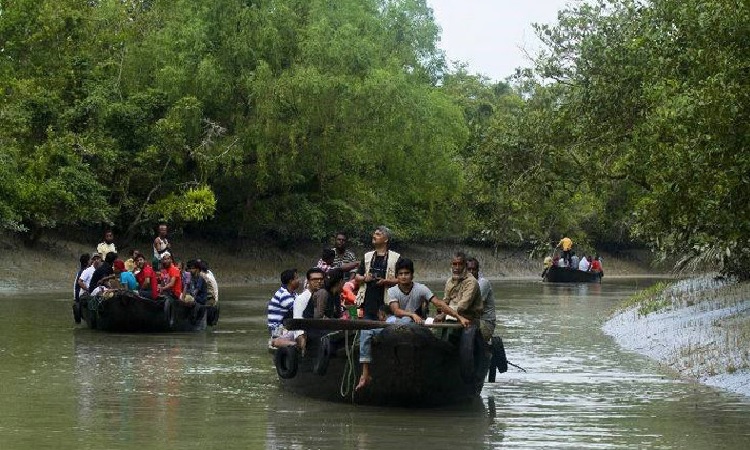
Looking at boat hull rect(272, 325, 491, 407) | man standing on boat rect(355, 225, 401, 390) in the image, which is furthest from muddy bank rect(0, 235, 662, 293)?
boat hull rect(272, 325, 491, 407)

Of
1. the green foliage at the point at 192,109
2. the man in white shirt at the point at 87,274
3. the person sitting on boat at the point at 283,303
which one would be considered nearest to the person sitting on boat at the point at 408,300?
the person sitting on boat at the point at 283,303

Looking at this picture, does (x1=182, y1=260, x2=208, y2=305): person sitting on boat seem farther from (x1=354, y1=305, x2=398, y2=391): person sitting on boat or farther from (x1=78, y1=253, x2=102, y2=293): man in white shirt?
(x1=354, y1=305, x2=398, y2=391): person sitting on boat

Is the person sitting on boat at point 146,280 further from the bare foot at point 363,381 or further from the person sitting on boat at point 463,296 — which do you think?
the bare foot at point 363,381

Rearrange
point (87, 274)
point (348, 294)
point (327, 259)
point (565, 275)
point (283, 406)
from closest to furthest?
point (283, 406)
point (327, 259)
point (348, 294)
point (87, 274)
point (565, 275)

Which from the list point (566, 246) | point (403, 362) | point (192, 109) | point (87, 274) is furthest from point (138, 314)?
point (566, 246)

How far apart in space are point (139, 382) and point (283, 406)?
113 inches

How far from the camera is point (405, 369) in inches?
576

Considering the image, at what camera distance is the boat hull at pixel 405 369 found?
14445 millimetres

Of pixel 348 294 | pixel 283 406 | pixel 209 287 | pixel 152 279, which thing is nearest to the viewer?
pixel 283 406

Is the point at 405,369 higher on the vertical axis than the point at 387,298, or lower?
lower

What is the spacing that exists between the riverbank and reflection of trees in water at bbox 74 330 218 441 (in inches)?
258

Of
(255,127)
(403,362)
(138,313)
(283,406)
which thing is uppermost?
(255,127)

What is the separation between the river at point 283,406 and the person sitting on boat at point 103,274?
1398 mm

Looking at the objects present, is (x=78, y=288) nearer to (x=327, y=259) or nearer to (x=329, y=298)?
(x=327, y=259)
